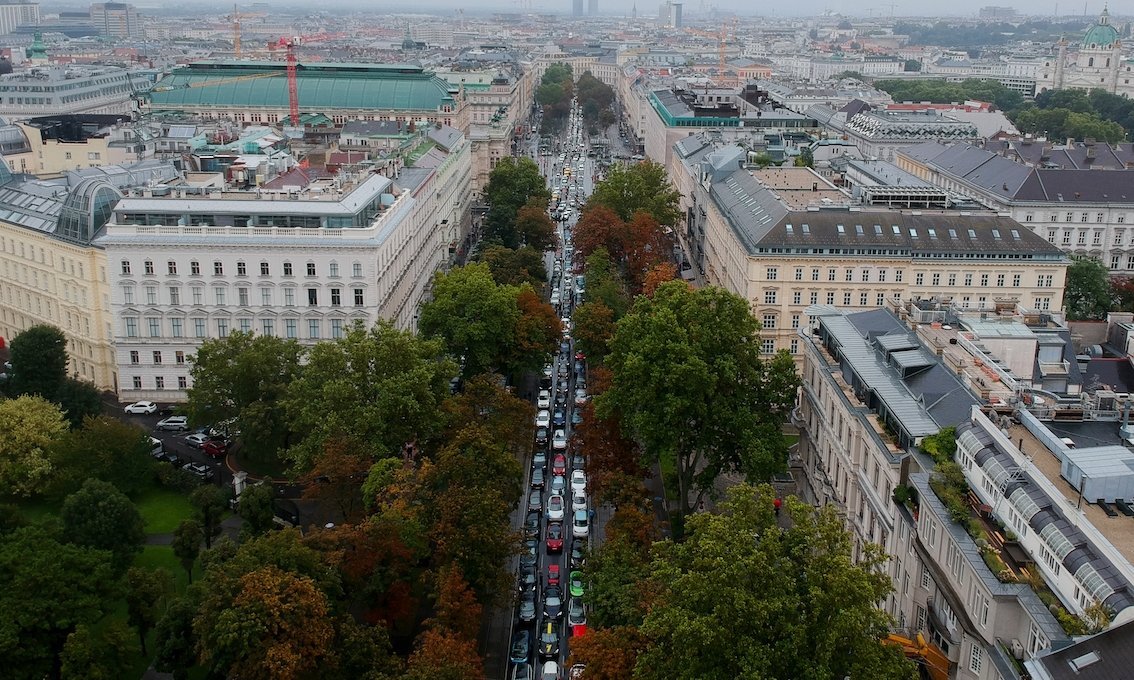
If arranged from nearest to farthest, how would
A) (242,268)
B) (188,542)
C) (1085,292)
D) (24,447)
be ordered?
(188,542) → (24,447) → (242,268) → (1085,292)

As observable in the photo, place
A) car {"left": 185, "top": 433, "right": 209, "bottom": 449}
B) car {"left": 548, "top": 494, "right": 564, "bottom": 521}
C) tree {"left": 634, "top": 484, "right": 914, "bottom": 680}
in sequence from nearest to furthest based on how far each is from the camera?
tree {"left": 634, "top": 484, "right": 914, "bottom": 680}
car {"left": 548, "top": 494, "right": 564, "bottom": 521}
car {"left": 185, "top": 433, "right": 209, "bottom": 449}

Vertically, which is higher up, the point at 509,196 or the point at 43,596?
the point at 509,196

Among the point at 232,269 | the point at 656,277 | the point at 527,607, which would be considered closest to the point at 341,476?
the point at 527,607

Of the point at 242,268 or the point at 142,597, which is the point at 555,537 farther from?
the point at 242,268

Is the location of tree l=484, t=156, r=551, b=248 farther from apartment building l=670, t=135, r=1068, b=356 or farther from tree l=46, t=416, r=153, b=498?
tree l=46, t=416, r=153, b=498

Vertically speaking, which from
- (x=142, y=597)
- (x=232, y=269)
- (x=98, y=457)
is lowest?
(x=142, y=597)

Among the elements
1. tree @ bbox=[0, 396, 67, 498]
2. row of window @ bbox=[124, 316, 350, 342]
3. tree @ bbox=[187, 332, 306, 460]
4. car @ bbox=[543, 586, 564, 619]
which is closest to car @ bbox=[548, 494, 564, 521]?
car @ bbox=[543, 586, 564, 619]

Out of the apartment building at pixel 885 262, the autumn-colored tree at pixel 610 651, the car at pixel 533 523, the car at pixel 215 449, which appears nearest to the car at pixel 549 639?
the autumn-colored tree at pixel 610 651
